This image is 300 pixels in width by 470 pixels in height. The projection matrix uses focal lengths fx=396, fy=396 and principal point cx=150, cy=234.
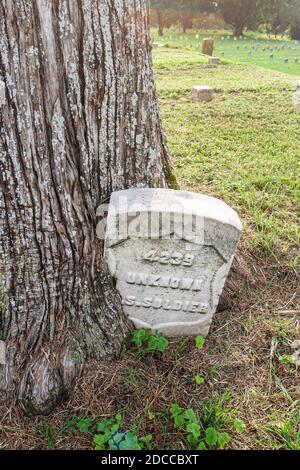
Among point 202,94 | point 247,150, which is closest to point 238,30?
point 202,94

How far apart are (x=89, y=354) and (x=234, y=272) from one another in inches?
42.1

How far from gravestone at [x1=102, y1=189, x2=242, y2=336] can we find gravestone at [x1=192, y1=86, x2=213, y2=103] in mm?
4763

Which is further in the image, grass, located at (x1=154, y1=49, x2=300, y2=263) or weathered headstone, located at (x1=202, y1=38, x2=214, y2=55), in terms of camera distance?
weathered headstone, located at (x1=202, y1=38, x2=214, y2=55)

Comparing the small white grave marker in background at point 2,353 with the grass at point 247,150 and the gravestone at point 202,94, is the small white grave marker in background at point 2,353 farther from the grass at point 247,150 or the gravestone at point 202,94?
the gravestone at point 202,94

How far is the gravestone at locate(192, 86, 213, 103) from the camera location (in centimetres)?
626

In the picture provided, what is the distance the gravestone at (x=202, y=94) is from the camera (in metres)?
6.26

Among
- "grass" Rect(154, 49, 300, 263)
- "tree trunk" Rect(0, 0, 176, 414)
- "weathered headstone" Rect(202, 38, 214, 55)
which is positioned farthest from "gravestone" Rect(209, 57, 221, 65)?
"tree trunk" Rect(0, 0, 176, 414)

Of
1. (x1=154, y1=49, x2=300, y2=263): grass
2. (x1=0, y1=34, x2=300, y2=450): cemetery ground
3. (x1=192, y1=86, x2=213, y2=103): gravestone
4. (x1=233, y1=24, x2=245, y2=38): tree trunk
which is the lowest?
(x1=0, y1=34, x2=300, y2=450): cemetery ground

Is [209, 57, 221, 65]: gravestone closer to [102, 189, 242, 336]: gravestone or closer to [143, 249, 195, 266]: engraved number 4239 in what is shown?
[102, 189, 242, 336]: gravestone

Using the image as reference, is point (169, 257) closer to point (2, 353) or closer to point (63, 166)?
point (63, 166)

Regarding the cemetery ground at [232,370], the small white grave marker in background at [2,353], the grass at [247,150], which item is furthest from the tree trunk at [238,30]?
the small white grave marker in background at [2,353]

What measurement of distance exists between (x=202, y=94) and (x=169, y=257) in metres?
4.94

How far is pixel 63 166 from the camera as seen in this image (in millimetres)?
1726

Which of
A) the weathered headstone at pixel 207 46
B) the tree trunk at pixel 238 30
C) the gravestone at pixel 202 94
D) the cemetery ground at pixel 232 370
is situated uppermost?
the tree trunk at pixel 238 30
